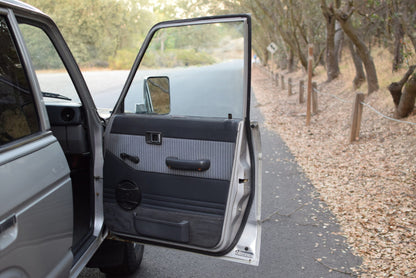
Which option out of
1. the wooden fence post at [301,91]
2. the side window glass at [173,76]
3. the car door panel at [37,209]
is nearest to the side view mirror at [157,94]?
the side window glass at [173,76]

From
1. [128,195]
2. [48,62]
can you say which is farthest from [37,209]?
[48,62]

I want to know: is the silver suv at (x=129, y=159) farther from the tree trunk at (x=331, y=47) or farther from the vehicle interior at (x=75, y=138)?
the tree trunk at (x=331, y=47)

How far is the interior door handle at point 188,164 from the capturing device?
2.71 metres

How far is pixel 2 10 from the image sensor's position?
2.01 metres

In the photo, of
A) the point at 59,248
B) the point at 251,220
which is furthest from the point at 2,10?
the point at 251,220

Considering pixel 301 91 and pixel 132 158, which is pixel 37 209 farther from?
pixel 301 91

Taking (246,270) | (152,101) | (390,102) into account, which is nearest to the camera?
(152,101)

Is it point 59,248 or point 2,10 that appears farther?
point 59,248

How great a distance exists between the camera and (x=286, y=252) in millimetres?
4137

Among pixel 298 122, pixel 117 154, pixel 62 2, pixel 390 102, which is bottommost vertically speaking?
pixel 298 122

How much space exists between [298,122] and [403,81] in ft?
12.5

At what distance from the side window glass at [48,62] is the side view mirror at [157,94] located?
2.09 feet

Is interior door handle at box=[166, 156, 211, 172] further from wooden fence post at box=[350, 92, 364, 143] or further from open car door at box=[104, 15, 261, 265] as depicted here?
wooden fence post at box=[350, 92, 364, 143]

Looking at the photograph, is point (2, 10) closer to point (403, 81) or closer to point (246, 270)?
point (246, 270)
